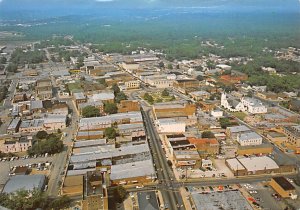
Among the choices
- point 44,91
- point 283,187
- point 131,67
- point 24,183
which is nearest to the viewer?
point 283,187

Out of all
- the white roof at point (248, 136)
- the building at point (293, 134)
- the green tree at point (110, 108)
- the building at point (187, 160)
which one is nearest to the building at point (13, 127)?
the green tree at point (110, 108)

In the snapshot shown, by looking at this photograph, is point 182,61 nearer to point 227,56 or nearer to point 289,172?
point 227,56

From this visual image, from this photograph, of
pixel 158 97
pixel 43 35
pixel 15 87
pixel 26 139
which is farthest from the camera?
pixel 43 35

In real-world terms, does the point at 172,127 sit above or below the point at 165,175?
above

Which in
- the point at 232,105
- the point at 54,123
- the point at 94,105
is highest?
the point at 94,105

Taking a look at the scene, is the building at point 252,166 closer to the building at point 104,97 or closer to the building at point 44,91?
the building at point 104,97

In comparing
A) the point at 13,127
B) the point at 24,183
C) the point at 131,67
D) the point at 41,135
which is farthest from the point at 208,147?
the point at 131,67

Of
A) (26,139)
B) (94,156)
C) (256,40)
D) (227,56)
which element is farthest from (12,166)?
(256,40)

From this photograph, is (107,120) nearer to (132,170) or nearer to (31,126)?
(31,126)
